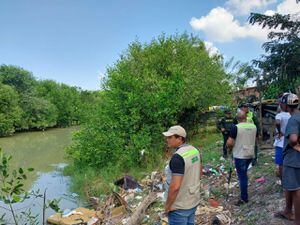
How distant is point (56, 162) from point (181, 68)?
28.1 feet

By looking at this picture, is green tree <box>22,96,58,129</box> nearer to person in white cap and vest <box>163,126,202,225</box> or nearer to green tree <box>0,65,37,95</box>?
green tree <box>0,65,37,95</box>

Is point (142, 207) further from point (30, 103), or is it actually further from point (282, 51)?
point (30, 103)

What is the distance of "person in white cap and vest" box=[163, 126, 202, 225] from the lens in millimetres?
3326

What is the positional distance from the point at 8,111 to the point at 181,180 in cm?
3440

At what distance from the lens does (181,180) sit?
332cm

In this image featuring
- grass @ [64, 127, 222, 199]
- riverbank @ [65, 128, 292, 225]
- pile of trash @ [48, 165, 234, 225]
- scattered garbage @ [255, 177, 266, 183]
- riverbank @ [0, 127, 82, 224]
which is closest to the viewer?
riverbank @ [65, 128, 292, 225]

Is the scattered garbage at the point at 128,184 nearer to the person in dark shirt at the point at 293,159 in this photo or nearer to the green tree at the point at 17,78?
the person in dark shirt at the point at 293,159

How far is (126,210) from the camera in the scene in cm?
783

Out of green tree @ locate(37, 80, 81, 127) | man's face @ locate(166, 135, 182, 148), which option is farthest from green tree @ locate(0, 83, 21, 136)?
man's face @ locate(166, 135, 182, 148)

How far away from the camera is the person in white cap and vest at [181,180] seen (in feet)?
10.9

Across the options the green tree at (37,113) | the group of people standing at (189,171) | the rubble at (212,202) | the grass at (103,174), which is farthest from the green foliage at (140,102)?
the green tree at (37,113)

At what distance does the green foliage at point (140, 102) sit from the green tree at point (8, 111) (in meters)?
20.4

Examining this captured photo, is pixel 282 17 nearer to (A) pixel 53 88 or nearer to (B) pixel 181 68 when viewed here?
(B) pixel 181 68

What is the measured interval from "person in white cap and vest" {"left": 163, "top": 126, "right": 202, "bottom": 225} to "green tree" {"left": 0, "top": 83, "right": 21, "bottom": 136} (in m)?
32.4
